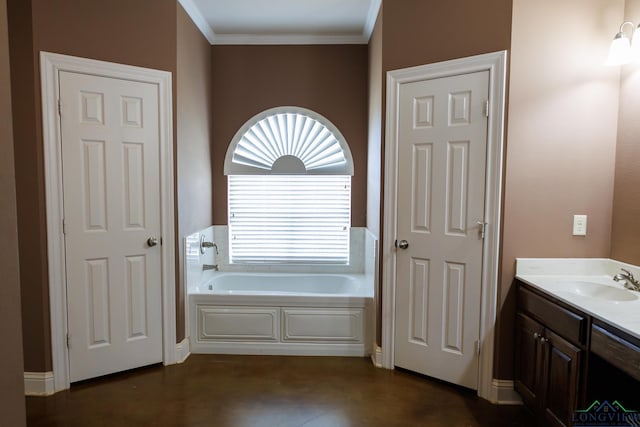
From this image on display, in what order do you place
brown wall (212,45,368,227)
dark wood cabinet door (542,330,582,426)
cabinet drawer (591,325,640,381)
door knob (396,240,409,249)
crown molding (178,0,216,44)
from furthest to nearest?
1. brown wall (212,45,368,227)
2. crown molding (178,0,216,44)
3. door knob (396,240,409,249)
4. dark wood cabinet door (542,330,582,426)
5. cabinet drawer (591,325,640,381)

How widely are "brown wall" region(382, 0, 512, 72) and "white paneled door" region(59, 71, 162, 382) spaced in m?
A: 1.85

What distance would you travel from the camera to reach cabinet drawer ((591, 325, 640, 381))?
1403mm

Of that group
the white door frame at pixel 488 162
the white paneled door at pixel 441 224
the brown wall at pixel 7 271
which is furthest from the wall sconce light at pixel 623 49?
the brown wall at pixel 7 271

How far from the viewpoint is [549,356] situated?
195 cm

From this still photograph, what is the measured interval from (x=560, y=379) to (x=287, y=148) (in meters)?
3.00

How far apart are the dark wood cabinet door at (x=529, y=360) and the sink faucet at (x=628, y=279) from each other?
538 mm

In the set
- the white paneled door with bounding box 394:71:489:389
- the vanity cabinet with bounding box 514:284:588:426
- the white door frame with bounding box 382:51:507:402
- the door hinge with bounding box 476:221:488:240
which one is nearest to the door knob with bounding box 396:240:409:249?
the white paneled door with bounding box 394:71:489:389

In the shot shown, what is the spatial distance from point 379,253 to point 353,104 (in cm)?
175

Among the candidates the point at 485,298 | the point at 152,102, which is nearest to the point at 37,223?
the point at 152,102

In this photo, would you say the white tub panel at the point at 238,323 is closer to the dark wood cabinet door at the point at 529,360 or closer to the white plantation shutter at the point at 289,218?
the white plantation shutter at the point at 289,218

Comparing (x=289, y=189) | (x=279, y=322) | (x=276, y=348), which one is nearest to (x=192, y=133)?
(x=289, y=189)

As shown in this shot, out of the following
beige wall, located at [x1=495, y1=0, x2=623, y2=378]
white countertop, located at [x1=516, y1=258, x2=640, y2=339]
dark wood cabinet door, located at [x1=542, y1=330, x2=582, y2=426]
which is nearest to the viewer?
white countertop, located at [x1=516, y1=258, x2=640, y2=339]

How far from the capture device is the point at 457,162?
2.43 meters

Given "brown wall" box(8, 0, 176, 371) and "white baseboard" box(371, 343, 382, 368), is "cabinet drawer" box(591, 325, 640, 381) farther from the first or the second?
"brown wall" box(8, 0, 176, 371)
